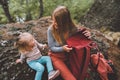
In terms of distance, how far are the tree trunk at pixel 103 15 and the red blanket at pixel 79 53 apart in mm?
3769

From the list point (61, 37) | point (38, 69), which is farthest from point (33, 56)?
point (61, 37)

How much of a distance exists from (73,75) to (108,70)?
2.17 ft

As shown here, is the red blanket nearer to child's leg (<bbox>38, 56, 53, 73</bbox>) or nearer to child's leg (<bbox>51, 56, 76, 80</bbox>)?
child's leg (<bbox>51, 56, 76, 80</bbox>)

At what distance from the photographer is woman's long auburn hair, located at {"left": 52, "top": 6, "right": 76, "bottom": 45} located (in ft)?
16.5

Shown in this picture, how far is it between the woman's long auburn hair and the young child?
0.39m

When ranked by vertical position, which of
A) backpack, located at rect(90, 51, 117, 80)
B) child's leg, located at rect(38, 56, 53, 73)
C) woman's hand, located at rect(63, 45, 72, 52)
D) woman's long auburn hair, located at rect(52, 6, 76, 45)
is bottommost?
backpack, located at rect(90, 51, 117, 80)

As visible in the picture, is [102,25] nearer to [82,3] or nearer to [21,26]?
[82,3]

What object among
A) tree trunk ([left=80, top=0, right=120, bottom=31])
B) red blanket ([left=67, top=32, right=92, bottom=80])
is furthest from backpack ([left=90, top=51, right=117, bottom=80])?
tree trunk ([left=80, top=0, right=120, bottom=31])

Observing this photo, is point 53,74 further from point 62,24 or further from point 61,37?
point 62,24

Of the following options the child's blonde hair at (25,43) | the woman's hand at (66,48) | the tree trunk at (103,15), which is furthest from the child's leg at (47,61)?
the tree trunk at (103,15)

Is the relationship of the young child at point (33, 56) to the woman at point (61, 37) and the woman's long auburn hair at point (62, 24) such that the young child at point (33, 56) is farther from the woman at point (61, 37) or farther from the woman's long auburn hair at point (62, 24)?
the woman's long auburn hair at point (62, 24)

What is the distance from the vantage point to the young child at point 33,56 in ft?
17.1

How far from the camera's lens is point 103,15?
31.2 ft

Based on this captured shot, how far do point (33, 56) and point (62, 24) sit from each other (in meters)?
0.70
